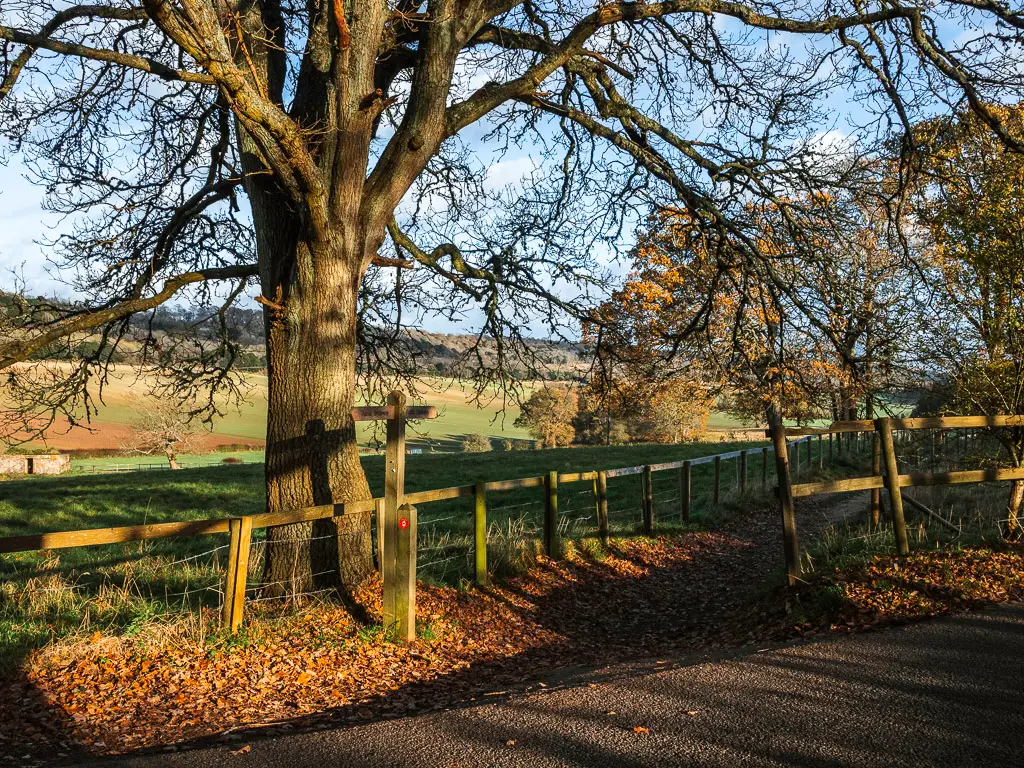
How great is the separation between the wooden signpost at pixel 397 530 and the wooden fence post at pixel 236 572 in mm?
1232

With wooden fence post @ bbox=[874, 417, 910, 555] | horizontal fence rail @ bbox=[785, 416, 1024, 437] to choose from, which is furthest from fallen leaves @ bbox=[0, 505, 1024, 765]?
horizontal fence rail @ bbox=[785, 416, 1024, 437]

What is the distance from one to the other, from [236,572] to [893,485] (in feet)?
20.9

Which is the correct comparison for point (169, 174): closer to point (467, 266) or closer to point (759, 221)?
point (467, 266)

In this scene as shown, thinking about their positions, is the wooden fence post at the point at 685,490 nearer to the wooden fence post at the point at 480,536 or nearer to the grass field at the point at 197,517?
the grass field at the point at 197,517

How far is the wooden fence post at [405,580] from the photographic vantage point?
676 centimetres

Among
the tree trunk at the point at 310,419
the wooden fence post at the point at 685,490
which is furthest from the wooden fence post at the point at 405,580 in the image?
the wooden fence post at the point at 685,490

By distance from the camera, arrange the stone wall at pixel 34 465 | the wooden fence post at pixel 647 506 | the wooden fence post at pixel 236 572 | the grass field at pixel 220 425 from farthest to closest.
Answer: the grass field at pixel 220 425 → the stone wall at pixel 34 465 → the wooden fence post at pixel 647 506 → the wooden fence post at pixel 236 572

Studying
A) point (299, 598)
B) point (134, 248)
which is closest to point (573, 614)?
point (299, 598)

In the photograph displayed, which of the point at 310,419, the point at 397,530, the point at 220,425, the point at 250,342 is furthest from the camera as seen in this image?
the point at 220,425

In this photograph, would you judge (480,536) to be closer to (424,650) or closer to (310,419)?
(424,650)

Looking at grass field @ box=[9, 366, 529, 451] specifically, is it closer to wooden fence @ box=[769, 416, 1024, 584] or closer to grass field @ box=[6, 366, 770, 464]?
grass field @ box=[6, 366, 770, 464]

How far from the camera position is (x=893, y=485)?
303 inches

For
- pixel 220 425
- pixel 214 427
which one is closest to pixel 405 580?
pixel 214 427

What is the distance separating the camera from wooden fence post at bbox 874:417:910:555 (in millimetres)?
Answer: 7648
